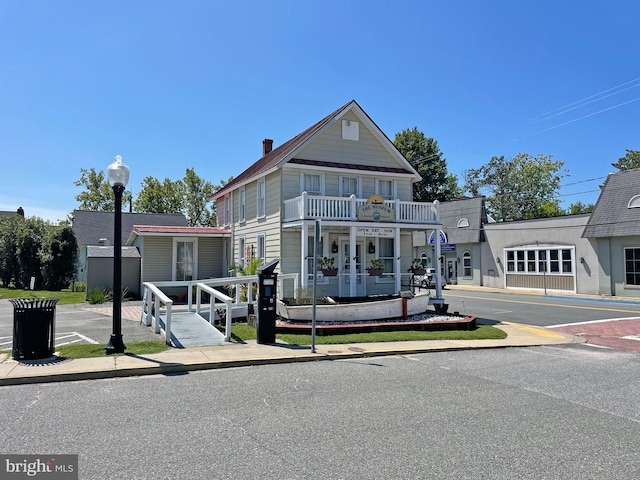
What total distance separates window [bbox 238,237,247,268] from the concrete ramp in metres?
8.07

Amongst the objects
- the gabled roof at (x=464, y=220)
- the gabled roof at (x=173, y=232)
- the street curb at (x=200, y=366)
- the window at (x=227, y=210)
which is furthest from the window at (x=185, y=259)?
the gabled roof at (x=464, y=220)

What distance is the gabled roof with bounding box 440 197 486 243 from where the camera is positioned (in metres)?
35.3

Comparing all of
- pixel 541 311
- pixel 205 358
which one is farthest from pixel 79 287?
pixel 541 311

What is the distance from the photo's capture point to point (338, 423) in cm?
552

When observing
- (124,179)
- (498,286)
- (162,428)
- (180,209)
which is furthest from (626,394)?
(180,209)

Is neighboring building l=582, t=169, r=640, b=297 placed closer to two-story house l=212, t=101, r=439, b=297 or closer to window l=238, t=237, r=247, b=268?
two-story house l=212, t=101, r=439, b=297

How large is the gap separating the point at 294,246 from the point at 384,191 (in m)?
4.78

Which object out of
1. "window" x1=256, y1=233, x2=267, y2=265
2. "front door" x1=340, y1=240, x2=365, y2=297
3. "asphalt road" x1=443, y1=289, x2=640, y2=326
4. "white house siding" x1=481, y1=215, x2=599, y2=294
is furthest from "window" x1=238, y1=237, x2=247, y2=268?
"white house siding" x1=481, y1=215, x2=599, y2=294

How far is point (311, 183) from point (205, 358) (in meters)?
10.8

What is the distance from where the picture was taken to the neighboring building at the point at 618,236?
84.6 feet

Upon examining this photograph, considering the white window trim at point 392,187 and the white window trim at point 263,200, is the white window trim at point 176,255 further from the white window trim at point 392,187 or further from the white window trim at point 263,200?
the white window trim at point 392,187

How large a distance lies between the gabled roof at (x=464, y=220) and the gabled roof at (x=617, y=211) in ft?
27.5

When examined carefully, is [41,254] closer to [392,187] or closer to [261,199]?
[261,199]

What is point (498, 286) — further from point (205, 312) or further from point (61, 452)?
point (61, 452)
